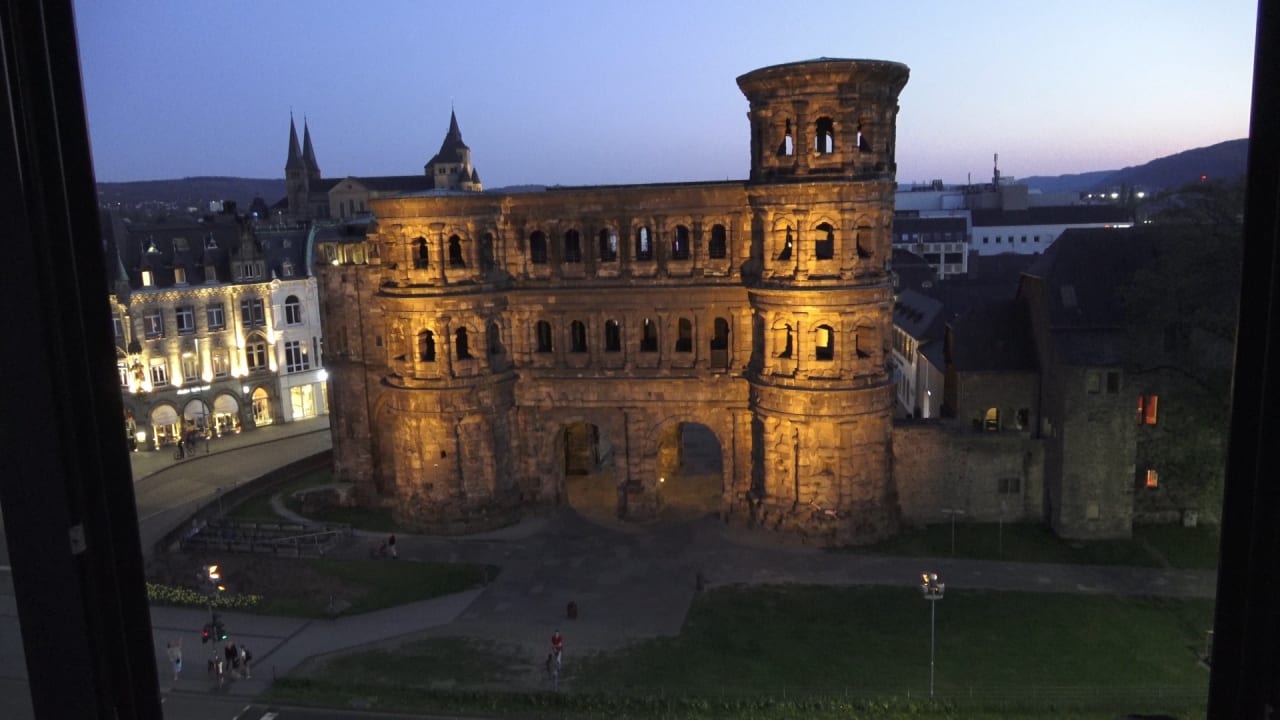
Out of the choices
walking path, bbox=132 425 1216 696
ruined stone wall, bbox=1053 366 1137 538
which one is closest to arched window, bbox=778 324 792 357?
walking path, bbox=132 425 1216 696

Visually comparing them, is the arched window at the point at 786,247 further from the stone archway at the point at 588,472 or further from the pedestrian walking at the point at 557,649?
the pedestrian walking at the point at 557,649

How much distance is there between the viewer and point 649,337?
40.4 meters

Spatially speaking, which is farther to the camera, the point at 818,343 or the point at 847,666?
the point at 818,343

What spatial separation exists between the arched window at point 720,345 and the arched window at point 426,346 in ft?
40.2

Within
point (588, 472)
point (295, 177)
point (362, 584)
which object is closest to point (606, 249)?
point (588, 472)

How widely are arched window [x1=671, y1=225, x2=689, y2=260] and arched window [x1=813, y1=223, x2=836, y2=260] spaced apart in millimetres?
5643

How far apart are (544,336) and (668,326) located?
5.86m

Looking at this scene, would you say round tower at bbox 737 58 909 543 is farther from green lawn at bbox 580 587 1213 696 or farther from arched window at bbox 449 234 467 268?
arched window at bbox 449 234 467 268

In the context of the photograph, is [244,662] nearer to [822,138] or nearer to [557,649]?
[557,649]

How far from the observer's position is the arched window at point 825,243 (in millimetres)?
35312

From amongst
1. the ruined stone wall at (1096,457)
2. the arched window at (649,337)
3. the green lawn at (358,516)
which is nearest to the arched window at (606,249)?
the arched window at (649,337)

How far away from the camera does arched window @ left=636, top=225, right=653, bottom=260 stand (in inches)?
1526

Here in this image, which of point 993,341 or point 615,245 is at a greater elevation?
point 615,245

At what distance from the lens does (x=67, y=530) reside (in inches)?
160
